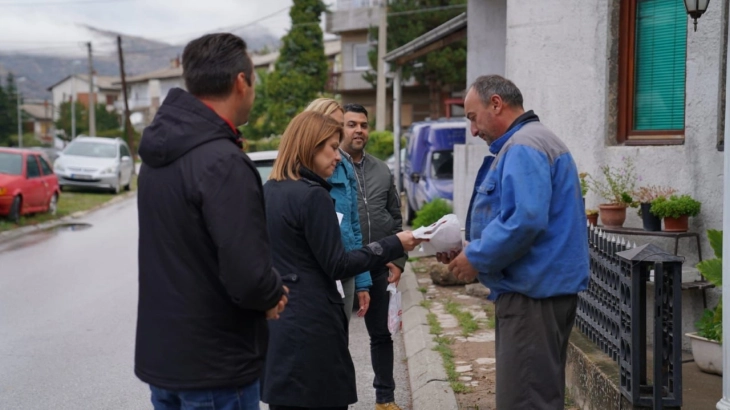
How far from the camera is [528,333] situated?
3941 millimetres

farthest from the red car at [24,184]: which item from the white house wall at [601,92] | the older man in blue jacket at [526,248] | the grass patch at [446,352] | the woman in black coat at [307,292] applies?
the older man in blue jacket at [526,248]

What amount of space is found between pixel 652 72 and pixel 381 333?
363 cm

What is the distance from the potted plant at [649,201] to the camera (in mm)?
7191

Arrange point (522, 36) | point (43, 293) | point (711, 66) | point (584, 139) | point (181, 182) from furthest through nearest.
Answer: point (43, 293) < point (522, 36) < point (584, 139) < point (711, 66) < point (181, 182)

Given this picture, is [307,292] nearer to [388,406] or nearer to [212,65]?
[212,65]

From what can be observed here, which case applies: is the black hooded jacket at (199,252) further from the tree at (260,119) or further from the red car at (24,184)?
the tree at (260,119)

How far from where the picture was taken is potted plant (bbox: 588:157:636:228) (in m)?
7.52

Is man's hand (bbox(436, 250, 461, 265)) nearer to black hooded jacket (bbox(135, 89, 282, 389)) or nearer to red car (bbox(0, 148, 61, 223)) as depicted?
black hooded jacket (bbox(135, 89, 282, 389))

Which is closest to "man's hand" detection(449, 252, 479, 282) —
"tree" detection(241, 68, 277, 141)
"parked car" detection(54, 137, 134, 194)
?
"parked car" detection(54, 137, 134, 194)

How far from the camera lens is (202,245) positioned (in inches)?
114

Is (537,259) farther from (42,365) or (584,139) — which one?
(42,365)

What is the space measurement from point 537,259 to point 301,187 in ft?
3.73

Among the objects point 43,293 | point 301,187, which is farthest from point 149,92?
point 301,187

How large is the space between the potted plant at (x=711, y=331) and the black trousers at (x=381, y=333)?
2.11 metres
